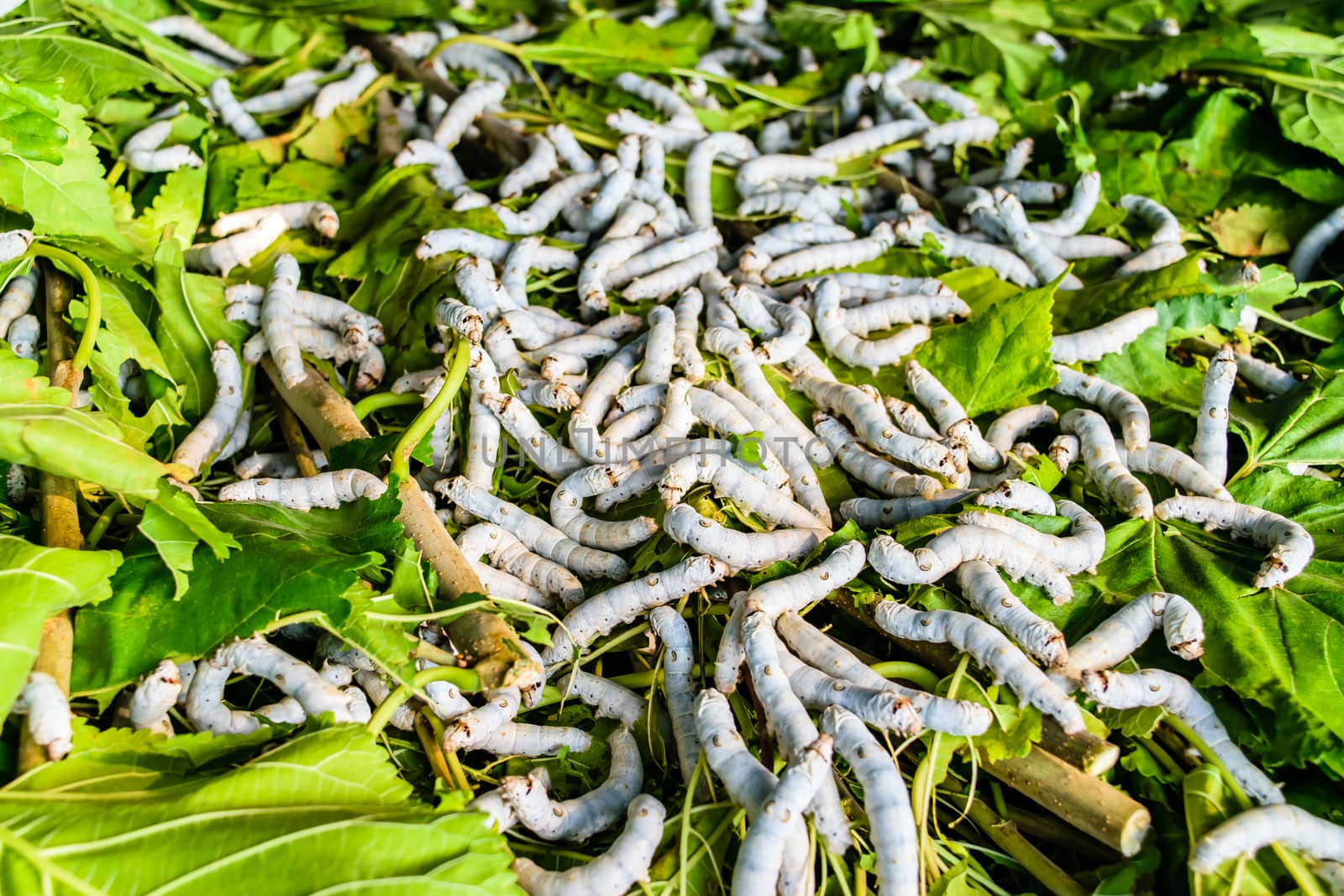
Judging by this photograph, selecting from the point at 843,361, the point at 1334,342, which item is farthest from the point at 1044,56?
the point at 843,361

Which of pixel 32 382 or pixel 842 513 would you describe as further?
pixel 842 513

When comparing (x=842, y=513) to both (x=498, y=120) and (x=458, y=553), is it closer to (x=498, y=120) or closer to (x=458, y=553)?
(x=458, y=553)

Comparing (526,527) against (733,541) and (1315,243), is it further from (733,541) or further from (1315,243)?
(1315,243)

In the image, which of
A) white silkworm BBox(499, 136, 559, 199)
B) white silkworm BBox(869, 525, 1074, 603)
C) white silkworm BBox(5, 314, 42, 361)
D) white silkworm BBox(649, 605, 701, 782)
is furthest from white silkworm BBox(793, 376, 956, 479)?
white silkworm BBox(5, 314, 42, 361)

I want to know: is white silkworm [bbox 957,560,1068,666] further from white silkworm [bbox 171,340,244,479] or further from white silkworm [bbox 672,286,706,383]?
white silkworm [bbox 171,340,244,479]

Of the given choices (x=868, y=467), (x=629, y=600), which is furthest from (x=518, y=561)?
(x=868, y=467)

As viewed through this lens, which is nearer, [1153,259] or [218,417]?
[218,417]
